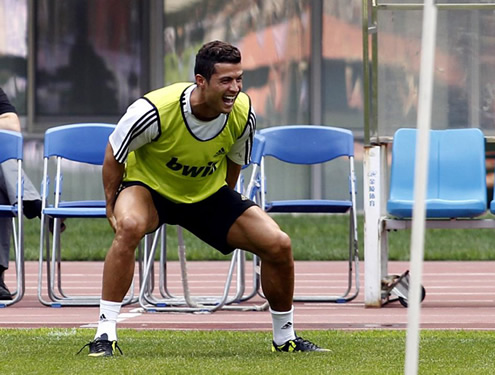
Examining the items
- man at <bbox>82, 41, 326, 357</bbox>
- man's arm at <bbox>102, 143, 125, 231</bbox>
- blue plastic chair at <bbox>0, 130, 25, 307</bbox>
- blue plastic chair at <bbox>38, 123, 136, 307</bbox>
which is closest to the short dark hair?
man at <bbox>82, 41, 326, 357</bbox>

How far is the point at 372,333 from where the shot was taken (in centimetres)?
776

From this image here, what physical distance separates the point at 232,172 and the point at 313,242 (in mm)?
8942

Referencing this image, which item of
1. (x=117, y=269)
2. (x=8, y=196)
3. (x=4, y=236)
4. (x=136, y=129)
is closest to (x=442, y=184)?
(x=8, y=196)

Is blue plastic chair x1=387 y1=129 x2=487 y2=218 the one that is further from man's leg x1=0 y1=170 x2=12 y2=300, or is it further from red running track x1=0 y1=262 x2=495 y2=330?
man's leg x1=0 y1=170 x2=12 y2=300

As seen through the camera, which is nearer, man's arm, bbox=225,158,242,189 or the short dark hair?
the short dark hair

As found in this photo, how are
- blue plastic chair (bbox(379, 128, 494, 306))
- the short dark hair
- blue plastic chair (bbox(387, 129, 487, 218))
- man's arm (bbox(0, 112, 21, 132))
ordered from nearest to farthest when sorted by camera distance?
the short dark hair, blue plastic chair (bbox(379, 128, 494, 306)), blue plastic chair (bbox(387, 129, 487, 218)), man's arm (bbox(0, 112, 21, 132))

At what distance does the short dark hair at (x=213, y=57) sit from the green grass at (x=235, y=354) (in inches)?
57.0

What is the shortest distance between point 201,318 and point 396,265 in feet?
16.6

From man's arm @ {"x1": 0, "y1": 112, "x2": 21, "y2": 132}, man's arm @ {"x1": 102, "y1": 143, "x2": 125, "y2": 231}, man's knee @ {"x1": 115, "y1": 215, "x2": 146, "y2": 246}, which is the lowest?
man's knee @ {"x1": 115, "y1": 215, "x2": 146, "y2": 246}

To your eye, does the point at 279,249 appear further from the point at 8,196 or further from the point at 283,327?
the point at 8,196

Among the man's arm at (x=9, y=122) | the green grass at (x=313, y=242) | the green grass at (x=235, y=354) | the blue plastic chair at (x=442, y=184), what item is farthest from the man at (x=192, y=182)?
the green grass at (x=313, y=242)

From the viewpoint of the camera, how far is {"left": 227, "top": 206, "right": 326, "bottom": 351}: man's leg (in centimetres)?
681

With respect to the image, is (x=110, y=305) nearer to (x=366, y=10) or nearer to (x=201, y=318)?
(x=201, y=318)

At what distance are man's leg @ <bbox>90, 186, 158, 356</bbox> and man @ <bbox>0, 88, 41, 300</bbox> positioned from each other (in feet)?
12.1
